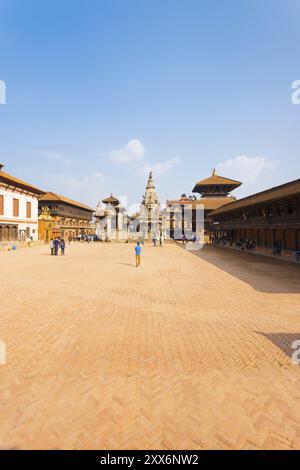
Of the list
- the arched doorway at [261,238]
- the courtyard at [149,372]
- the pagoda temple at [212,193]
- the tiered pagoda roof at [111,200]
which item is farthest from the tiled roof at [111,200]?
the courtyard at [149,372]

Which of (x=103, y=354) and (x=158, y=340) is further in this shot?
(x=158, y=340)

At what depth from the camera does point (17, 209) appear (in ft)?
107

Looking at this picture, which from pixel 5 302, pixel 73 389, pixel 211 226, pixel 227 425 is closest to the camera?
pixel 227 425

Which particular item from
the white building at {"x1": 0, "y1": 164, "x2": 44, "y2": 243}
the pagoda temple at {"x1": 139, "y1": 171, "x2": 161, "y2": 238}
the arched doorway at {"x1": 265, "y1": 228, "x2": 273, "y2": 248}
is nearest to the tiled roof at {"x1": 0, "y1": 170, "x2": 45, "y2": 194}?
the white building at {"x1": 0, "y1": 164, "x2": 44, "y2": 243}

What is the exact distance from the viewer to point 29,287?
9.87m

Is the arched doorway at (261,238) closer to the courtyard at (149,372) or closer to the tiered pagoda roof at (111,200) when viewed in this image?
the courtyard at (149,372)

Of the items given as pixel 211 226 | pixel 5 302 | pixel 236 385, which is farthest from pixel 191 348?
pixel 211 226

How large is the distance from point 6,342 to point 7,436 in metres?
2.76

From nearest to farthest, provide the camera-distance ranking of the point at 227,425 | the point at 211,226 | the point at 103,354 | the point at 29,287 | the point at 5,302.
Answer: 1. the point at 227,425
2. the point at 103,354
3. the point at 5,302
4. the point at 29,287
5. the point at 211,226

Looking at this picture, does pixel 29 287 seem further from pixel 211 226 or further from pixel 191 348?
pixel 211 226

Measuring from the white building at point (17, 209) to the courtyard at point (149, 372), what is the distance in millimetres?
25621

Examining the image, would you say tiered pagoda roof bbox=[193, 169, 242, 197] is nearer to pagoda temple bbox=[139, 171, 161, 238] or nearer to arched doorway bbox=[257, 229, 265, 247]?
pagoda temple bbox=[139, 171, 161, 238]

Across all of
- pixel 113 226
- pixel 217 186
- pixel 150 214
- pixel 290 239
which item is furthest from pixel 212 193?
pixel 290 239

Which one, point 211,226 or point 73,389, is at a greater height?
point 211,226
